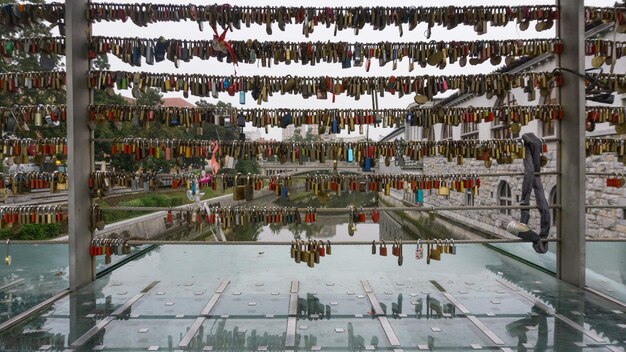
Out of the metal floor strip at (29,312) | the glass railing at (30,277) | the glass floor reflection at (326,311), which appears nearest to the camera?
the glass floor reflection at (326,311)

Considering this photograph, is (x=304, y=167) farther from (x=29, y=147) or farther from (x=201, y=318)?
(x=201, y=318)

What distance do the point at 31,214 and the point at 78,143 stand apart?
3.50ft

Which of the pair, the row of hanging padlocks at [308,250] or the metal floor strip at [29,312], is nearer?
the metal floor strip at [29,312]

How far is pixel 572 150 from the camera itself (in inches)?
184

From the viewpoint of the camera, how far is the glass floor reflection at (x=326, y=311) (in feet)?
10.5

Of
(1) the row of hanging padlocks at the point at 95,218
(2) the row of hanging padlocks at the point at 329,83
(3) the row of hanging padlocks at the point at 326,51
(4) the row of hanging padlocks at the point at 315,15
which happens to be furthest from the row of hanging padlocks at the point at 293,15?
(1) the row of hanging padlocks at the point at 95,218

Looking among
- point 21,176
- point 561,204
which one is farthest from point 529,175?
point 21,176

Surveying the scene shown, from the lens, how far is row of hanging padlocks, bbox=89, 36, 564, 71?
4.65 m

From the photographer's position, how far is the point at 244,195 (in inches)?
184

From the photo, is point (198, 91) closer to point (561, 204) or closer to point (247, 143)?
point (247, 143)

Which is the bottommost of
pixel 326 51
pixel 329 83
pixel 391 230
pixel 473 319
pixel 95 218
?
pixel 391 230

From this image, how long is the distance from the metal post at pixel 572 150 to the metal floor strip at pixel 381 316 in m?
2.71

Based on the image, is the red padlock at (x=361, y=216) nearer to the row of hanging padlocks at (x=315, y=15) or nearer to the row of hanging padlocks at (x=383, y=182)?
the row of hanging padlocks at (x=383, y=182)

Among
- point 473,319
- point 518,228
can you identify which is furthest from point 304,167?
point 473,319
